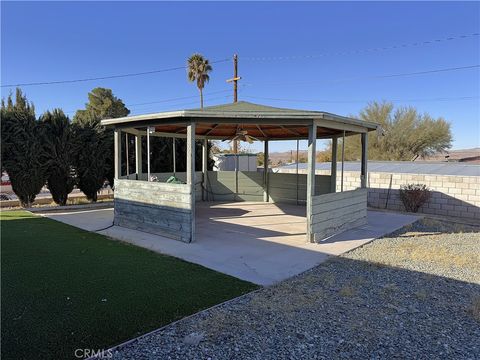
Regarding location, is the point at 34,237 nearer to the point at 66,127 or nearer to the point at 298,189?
the point at 66,127

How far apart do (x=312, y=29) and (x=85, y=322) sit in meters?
16.2

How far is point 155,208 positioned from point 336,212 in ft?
12.4

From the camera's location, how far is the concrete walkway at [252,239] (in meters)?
5.14

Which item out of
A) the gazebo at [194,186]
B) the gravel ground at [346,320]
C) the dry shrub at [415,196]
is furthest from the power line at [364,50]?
the gravel ground at [346,320]

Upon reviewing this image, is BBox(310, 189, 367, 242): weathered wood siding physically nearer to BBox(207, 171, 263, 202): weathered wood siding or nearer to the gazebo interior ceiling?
the gazebo interior ceiling

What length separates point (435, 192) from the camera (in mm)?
10781

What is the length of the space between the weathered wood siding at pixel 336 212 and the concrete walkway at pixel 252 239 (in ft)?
0.62

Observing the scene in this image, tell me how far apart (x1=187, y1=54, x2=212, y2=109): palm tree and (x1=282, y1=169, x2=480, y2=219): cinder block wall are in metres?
16.1

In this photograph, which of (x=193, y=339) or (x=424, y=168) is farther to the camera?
(x=424, y=168)

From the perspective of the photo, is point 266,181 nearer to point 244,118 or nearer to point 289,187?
point 289,187

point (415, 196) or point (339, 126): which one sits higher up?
point (339, 126)

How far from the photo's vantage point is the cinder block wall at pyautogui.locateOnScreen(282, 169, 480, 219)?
1010 cm
